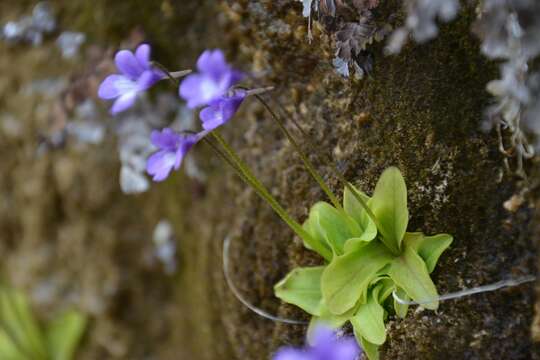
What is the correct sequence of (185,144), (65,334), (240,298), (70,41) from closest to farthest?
(185,144)
(240,298)
(70,41)
(65,334)

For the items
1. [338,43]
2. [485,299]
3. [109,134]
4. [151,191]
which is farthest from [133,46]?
[485,299]

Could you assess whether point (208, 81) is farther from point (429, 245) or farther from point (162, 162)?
point (429, 245)

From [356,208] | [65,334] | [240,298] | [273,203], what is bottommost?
[65,334]

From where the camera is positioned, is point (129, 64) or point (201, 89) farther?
point (129, 64)

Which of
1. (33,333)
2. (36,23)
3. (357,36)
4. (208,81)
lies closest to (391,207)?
(357,36)

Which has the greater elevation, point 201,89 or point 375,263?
point 201,89

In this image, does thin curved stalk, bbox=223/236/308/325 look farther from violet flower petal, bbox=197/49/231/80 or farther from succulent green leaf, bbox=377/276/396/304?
violet flower petal, bbox=197/49/231/80
